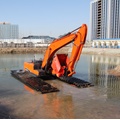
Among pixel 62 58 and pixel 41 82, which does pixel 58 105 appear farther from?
pixel 62 58

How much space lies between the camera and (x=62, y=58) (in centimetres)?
1645

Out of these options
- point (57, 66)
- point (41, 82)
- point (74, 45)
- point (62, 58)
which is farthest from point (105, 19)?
point (41, 82)

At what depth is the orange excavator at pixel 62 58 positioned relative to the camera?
14.4m

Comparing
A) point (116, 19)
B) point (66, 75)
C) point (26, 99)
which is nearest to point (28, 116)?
point (26, 99)

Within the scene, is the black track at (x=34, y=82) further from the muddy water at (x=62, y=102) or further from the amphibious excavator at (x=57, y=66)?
the muddy water at (x=62, y=102)

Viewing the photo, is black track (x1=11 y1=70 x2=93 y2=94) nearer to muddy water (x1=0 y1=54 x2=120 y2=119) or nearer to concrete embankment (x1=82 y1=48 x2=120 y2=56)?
muddy water (x1=0 y1=54 x2=120 y2=119)

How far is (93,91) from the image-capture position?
1354 cm

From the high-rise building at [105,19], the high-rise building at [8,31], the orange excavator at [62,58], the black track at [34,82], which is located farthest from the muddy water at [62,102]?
the high-rise building at [8,31]

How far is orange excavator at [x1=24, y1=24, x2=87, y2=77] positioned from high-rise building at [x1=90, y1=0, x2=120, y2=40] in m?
70.3

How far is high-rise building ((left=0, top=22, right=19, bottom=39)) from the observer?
161 meters

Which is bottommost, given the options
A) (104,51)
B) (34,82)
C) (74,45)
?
(34,82)

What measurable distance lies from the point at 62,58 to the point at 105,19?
74990 millimetres

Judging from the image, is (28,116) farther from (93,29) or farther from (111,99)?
(93,29)

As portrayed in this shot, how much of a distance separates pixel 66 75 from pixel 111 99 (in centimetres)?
429
